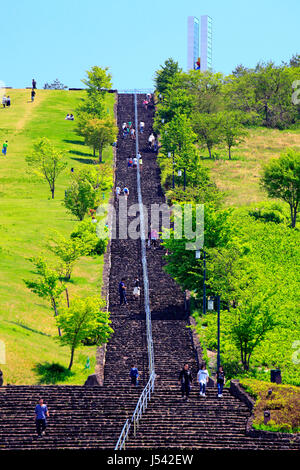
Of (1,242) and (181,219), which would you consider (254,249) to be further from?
(1,242)

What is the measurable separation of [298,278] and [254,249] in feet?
19.1

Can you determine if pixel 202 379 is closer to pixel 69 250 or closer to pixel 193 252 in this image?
pixel 193 252

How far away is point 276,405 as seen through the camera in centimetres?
3578

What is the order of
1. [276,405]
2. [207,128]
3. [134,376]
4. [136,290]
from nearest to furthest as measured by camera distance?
[276,405] → [134,376] → [136,290] → [207,128]

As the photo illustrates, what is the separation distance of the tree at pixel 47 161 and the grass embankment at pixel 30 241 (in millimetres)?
1773

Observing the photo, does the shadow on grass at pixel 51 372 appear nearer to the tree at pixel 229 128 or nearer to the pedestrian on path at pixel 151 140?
the pedestrian on path at pixel 151 140

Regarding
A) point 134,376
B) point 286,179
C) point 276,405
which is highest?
point 286,179

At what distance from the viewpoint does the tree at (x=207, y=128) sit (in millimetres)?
94812

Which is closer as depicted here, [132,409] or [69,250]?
[132,409]

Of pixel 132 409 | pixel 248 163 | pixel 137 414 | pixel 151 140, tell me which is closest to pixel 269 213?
pixel 248 163

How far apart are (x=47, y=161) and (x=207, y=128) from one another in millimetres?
23546

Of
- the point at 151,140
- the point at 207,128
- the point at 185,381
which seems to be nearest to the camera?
the point at 185,381

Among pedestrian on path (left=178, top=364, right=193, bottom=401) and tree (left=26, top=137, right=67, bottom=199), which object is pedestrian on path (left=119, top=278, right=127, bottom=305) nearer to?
pedestrian on path (left=178, top=364, right=193, bottom=401)

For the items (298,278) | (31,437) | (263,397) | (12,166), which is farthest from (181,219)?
(12,166)
